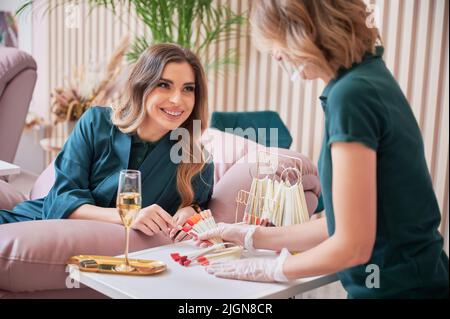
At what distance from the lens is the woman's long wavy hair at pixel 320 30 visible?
1.43m

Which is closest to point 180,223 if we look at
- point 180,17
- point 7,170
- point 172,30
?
point 7,170

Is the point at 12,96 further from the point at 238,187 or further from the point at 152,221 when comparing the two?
the point at 152,221

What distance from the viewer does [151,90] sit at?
7.80ft

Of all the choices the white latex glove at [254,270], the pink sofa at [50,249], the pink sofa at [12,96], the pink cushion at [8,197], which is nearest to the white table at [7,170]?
the pink cushion at [8,197]

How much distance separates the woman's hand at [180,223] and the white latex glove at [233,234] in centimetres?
22

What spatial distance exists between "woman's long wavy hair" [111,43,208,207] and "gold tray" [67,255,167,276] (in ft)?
2.49

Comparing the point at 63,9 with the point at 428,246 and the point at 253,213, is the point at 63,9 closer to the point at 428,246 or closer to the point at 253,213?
the point at 253,213

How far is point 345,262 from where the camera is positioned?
4.68 ft

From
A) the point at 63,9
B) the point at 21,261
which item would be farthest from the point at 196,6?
the point at 21,261

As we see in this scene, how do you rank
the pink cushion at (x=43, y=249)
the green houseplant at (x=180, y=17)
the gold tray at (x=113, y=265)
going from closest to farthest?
the gold tray at (x=113, y=265) → the pink cushion at (x=43, y=249) → the green houseplant at (x=180, y=17)

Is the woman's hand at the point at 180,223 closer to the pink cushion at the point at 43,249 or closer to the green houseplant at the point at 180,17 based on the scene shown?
the pink cushion at the point at 43,249

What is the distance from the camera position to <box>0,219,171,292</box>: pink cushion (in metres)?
1.89

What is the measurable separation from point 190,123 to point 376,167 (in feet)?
3.84

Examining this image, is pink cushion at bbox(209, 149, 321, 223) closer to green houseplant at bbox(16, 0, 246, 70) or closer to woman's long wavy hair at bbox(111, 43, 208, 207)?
woman's long wavy hair at bbox(111, 43, 208, 207)
